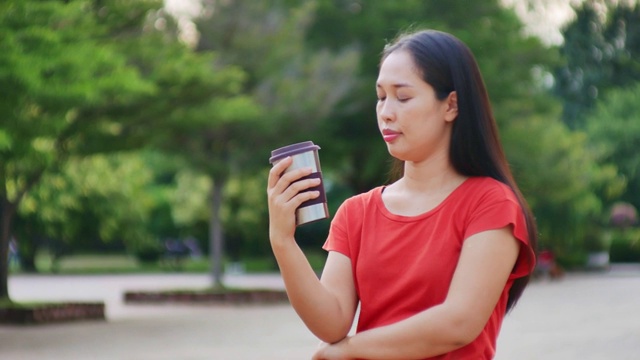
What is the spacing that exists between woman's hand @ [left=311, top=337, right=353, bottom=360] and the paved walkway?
10.1 meters

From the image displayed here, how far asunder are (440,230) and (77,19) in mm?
13481

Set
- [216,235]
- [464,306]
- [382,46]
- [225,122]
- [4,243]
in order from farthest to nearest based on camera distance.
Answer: [382,46] → [216,235] → [225,122] → [4,243] → [464,306]

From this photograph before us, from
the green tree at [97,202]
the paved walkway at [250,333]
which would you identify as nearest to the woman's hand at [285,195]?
the paved walkway at [250,333]

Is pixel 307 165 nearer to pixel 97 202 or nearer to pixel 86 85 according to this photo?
pixel 86 85

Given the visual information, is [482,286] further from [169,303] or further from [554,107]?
[554,107]

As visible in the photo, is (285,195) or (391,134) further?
(391,134)

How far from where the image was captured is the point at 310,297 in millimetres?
2477

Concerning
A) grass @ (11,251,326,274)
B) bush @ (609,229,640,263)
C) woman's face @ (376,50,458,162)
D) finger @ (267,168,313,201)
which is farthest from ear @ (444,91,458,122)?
bush @ (609,229,640,263)

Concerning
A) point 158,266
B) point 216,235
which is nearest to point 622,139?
point 158,266

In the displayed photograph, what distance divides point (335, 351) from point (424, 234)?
0.31m

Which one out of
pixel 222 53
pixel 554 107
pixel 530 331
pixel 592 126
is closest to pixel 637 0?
pixel 592 126

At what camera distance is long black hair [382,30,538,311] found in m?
2.51

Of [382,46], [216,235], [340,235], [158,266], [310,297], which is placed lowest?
[158,266]

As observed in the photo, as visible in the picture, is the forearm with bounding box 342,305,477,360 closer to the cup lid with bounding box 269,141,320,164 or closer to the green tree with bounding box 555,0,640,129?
the cup lid with bounding box 269,141,320,164
